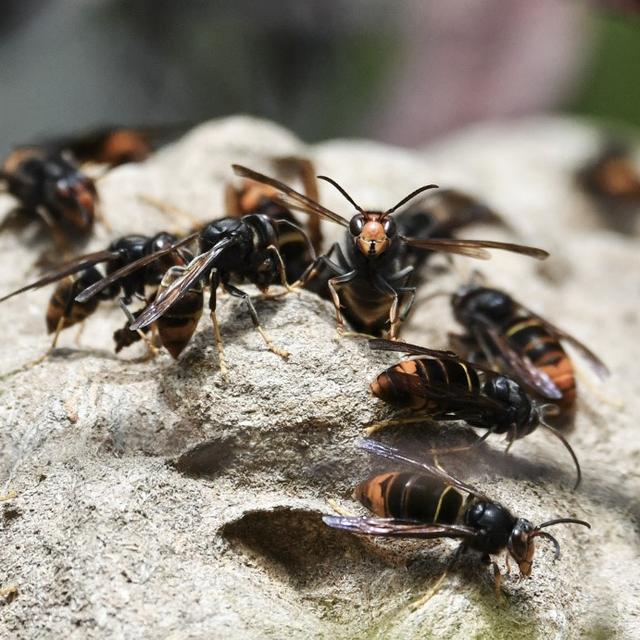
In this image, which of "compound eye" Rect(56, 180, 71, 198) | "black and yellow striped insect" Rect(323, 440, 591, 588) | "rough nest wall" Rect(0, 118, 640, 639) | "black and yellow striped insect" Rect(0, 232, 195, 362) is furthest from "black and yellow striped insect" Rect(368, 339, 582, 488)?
"compound eye" Rect(56, 180, 71, 198)

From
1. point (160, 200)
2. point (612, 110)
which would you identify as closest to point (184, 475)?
point (160, 200)

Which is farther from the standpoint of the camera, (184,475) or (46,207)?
(46,207)

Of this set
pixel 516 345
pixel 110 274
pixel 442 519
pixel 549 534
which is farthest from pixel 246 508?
pixel 516 345

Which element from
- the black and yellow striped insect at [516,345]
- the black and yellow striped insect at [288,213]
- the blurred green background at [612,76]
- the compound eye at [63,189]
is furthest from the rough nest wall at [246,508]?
the blurred green background at [612,76]

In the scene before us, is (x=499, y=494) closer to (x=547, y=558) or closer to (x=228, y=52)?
(x=547, y=558)

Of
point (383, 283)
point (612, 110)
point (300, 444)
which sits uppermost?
point (383, 283)

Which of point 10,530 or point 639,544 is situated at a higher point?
point 10,530

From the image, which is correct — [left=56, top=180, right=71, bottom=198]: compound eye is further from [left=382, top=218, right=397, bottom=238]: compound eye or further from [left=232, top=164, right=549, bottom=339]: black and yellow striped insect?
[left=382, top=218, right=397, bottom=238]: compound eye
